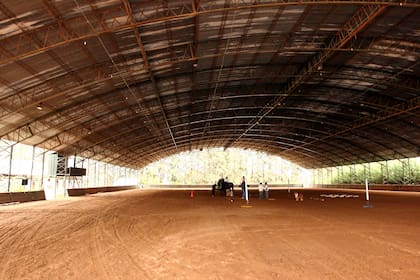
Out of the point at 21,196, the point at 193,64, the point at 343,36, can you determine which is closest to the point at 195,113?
the point at 193,64

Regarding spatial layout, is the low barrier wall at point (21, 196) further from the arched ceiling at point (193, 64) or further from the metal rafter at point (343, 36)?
the metal rafter at point (343, 36)

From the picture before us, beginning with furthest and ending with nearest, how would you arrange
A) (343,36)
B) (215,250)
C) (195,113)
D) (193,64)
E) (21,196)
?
(195,113)
(21,196)
(193,64)
(343,36)
(215,250)

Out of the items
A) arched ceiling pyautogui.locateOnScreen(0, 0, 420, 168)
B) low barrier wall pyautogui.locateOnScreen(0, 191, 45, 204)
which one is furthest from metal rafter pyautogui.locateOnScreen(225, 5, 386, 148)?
low barrier wall pyautogui.locateOnScreen(0, 191, 45, 204)

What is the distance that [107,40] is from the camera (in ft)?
59.5

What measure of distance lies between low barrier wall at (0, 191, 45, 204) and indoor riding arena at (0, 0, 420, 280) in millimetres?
167

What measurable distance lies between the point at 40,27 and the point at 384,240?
55.3 ft

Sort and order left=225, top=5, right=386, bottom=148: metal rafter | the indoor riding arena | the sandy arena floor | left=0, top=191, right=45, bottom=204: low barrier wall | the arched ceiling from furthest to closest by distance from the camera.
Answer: left=0, top=191, right=45, bottom=204: low barrier wall < left=225, top=5, right=386, bottom=148: metal rafter < the arched ceiling < the indoor riding arena < the sandy arena floor

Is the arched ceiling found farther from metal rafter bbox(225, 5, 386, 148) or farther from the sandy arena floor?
the sandy arena floor

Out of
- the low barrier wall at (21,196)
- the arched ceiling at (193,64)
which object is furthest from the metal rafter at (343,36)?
the low barrier wall at (21,196)

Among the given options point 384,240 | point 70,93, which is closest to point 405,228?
point 384,240

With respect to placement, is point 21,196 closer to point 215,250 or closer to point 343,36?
point 215,250

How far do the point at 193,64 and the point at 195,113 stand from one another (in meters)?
14.8

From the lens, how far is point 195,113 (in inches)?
1494

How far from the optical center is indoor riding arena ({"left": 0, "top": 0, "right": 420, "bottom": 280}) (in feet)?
25.4
